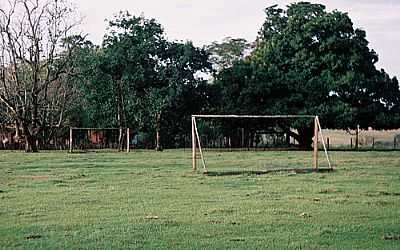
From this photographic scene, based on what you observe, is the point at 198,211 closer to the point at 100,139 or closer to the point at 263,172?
the point at 263,172

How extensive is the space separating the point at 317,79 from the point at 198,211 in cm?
3698

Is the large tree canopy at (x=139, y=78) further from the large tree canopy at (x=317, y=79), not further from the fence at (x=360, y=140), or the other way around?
the fence at (x=360, y=140)

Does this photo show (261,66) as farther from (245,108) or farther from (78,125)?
(78,125)

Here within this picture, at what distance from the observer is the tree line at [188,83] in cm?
4819

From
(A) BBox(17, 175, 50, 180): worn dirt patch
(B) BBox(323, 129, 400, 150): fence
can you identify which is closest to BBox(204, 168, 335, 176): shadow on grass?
(A) BBox(17, 175, 50, 180): worn dirt patch

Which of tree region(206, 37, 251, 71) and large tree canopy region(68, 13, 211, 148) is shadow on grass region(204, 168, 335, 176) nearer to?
large tree canopy region(68, 13, 211, 148)

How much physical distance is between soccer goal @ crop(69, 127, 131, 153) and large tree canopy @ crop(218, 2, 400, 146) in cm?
698

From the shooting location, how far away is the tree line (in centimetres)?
4819

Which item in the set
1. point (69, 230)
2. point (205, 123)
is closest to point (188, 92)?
point (205, 123)

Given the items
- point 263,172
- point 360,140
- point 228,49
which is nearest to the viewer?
point 263,172

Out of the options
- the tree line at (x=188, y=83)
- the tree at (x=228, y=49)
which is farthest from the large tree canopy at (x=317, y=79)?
the tree at (x=228, y=49)

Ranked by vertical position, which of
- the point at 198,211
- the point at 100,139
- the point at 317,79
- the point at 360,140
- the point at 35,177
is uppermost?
the point at 317,79

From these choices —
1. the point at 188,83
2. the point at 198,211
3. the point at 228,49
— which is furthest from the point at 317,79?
the point at 198,211

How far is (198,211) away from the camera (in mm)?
14188
